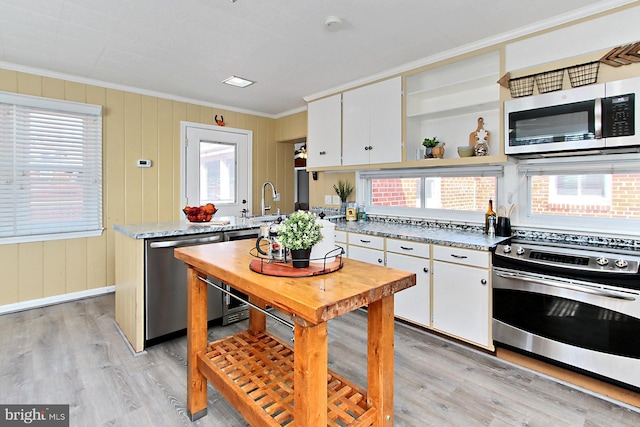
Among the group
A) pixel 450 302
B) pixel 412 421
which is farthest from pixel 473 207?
pixel 412 421

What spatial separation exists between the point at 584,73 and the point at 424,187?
1.68 meters

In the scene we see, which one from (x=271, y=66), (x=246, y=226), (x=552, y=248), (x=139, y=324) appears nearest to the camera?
(x=552, y=248)

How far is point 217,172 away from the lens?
194 inches

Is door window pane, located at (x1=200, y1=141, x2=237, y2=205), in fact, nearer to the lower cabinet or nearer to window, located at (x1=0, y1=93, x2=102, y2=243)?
window, located at (x1=0, y1=93, x2=102, y2=243)

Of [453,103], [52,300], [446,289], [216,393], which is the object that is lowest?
[216,393]

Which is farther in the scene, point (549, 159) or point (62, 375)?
point (549, 159)

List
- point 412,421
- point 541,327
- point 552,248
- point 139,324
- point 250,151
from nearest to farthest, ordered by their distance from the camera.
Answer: point 412,421
point 541,327
point 552,248
point 139,324
point 250,151

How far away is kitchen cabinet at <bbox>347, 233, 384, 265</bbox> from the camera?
3184 millimetres

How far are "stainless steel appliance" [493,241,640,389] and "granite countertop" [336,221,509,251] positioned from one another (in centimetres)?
18

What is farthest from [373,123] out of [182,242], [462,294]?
[182,242]

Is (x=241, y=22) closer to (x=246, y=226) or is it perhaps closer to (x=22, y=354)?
(x=246, y=226)

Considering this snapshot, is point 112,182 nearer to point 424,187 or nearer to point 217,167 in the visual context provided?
point 217,167

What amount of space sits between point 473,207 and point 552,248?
0.90 m

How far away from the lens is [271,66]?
11.1ft
